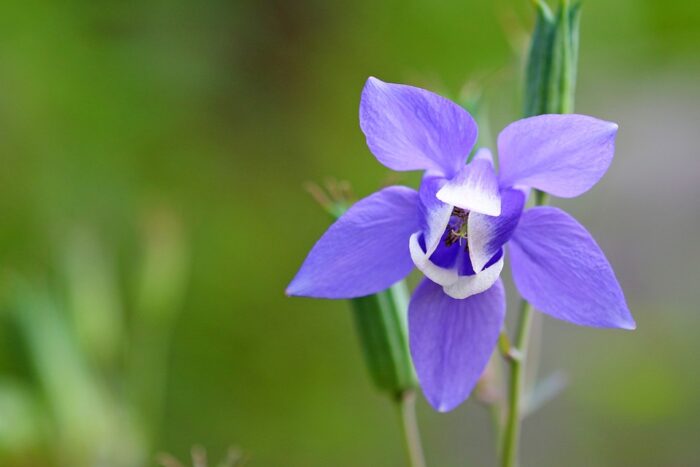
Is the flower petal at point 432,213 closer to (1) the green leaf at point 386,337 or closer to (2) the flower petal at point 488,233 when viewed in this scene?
(2) the flower petal at point 488,233

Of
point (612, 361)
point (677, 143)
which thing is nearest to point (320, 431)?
point (612, 361)

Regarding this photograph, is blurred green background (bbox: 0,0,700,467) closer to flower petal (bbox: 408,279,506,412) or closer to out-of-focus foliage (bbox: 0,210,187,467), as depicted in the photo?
out-of-focus foliage (bbox: 0,210,187,467)

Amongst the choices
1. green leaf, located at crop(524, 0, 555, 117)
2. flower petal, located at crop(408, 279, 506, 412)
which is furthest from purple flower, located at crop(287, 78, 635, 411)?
green leaf, located at crop(524, 0, 555, 117)

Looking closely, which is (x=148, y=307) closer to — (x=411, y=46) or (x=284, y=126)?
(x=284, y=126)

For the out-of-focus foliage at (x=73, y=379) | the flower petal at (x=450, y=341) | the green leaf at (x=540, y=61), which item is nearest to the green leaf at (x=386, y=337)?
the flower petal at (x=450, y=341)

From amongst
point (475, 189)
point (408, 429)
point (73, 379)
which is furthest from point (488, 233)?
point (73, 379)

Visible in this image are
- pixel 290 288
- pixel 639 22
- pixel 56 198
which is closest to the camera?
pixel 290 288

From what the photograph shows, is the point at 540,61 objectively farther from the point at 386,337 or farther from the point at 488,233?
the point at 386,337
